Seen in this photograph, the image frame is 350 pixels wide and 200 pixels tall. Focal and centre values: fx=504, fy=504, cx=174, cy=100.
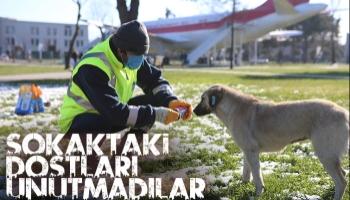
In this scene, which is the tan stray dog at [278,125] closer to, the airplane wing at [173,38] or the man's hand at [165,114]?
the man's hand at [165,114]

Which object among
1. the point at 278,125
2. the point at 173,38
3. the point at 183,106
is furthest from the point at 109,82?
the point at 173,38

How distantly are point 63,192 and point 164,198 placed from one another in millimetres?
956

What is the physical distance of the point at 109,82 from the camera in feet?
15.1

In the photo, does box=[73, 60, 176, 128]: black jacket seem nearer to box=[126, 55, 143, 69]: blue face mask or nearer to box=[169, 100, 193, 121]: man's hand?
box=[126, 55, 143, 69]: blue face mask

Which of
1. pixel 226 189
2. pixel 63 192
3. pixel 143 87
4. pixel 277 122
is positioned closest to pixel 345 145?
pixel 277 122

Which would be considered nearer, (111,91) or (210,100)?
(111,91)

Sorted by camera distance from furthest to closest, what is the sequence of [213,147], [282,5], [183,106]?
1. [282,5]
2. [213,147]
3. [183,106]

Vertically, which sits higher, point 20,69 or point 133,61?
point 133,61

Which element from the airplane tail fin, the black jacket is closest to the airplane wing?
the airplane tail fin

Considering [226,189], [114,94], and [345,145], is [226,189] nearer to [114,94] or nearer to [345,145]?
[345,145]

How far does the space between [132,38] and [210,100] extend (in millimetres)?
1568

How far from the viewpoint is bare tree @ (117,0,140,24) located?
6.68 m

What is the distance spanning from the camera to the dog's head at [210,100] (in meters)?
5.62

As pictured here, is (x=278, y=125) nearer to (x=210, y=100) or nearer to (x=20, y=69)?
(x=210, y=100)
